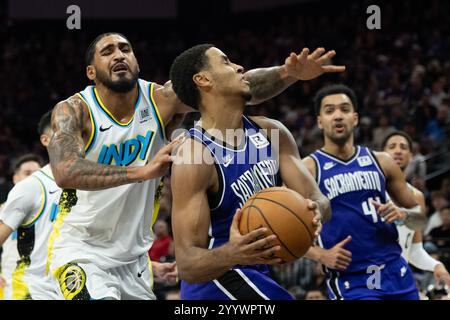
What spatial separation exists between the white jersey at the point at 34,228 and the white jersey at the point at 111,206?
863 millimetres

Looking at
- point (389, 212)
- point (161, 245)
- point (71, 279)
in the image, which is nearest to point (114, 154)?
point (71, 279)

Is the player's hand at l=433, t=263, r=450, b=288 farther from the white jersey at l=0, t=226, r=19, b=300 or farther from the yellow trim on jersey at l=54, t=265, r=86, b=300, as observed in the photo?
the white jersey at l=0, t=226, r=19, b=300

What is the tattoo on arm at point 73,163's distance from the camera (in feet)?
11.7

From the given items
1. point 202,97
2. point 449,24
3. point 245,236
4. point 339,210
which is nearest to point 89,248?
point 202,97

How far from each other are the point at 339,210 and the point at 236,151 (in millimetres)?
1854

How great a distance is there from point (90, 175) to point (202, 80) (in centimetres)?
72

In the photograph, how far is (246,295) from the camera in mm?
3252

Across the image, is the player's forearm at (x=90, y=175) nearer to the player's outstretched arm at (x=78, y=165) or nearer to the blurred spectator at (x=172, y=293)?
the player's outstretched arm at (x=78, y=165)

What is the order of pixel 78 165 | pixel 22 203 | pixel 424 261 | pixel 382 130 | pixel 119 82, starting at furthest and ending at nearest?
pixel 382 130, pixel 424 261, pixel 22 203, pixel 119 82, pixel 78 165

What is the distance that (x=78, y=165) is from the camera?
362cm

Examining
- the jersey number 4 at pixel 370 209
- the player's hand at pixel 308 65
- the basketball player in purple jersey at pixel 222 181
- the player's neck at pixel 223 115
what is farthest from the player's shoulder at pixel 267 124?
the jersey number 4 at pixel 370 209

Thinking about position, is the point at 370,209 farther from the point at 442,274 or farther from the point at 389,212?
the point at 442,274

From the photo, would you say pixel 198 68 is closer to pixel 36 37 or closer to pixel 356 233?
pixel 356 233

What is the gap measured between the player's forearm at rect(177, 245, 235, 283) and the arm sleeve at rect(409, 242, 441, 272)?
3.05 meters
